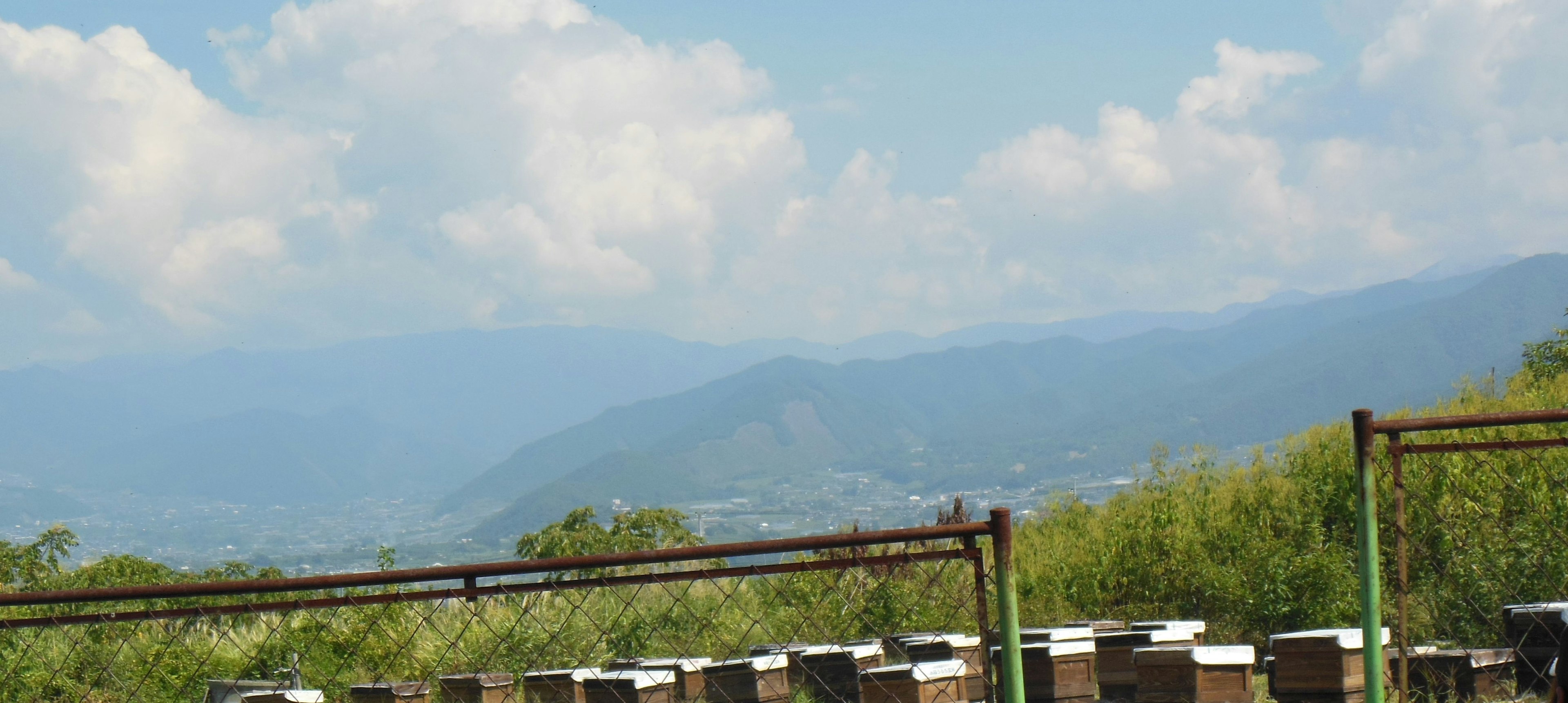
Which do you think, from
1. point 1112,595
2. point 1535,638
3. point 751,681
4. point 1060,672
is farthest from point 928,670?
point 1112,595

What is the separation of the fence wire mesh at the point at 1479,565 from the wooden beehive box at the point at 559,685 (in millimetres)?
5178

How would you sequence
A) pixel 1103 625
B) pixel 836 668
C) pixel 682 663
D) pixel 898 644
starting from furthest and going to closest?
pixel 1103 625, pixel 898 644, pixel 836 668, pixel 682 663

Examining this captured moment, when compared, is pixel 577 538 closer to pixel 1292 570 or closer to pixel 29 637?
pixel 29 637

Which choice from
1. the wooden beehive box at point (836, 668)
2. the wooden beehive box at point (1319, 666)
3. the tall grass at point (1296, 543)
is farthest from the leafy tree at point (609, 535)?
the wooden beehive box at point (1319, 666)

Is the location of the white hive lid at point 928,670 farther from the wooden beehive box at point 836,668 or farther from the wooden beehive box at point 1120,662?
the wooden beehive box at point 1120,662

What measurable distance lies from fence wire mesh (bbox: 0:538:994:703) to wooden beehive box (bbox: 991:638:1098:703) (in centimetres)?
80

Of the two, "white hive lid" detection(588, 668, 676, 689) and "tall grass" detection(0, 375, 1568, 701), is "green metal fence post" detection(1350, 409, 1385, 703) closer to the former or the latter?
"white hive lid" detection(588, 668, 676, 689)

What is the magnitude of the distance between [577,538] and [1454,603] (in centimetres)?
1227

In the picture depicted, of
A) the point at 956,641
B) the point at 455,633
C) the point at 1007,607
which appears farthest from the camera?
the point at 455,633

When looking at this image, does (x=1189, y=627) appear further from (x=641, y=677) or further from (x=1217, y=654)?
(x=641, y=677)

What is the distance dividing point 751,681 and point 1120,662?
264cm

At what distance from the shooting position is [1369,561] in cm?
465

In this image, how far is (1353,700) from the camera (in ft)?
23.7

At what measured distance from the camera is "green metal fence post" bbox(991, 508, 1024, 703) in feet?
13.9
